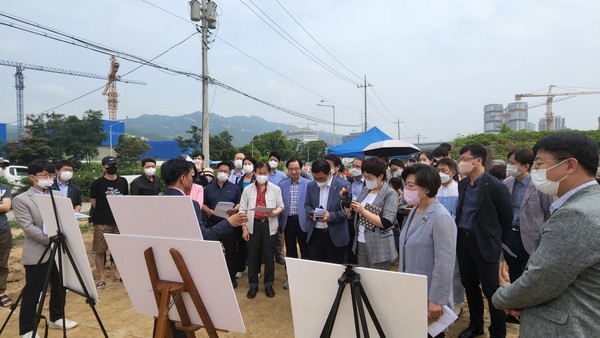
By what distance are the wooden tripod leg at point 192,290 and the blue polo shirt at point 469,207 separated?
2532 millimetres

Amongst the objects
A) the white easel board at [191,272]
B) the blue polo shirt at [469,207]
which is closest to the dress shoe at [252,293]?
the white easel board at [191,272]

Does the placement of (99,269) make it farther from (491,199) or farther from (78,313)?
(491,199)

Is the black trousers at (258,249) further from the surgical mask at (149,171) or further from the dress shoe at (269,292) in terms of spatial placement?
the surgical mask at (149,171)

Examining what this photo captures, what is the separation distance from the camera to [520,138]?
24.0 meters

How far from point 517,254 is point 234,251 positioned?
3.77m

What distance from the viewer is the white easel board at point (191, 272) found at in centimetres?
181

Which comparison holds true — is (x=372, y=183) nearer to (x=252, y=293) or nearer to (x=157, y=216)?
(x=157, y=216)

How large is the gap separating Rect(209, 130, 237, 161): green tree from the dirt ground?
3796cm

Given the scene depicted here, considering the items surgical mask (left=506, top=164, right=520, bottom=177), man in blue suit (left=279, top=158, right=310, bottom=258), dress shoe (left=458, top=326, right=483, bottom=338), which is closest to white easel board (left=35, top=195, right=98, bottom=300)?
man in blue suit (left=279, top=158, right=310, bottom=258)

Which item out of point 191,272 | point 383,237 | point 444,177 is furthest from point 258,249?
point 191,272

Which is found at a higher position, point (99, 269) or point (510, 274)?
point (510, 274)

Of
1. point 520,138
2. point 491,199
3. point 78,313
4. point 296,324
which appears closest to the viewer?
point 296,324

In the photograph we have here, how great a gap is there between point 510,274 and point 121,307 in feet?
15.9

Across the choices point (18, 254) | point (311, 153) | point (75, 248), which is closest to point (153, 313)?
point (75, 248)
